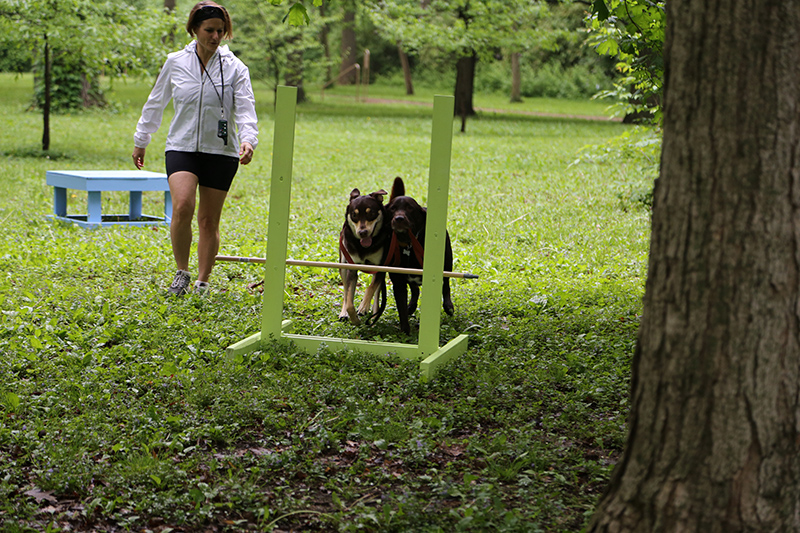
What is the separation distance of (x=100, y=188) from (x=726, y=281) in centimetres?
795

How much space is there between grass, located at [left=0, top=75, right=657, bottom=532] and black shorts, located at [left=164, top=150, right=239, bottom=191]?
34.0 inches

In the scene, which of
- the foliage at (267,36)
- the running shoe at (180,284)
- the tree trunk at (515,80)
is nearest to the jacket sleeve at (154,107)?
the running shoe at (180,284)

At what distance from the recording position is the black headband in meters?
5.90

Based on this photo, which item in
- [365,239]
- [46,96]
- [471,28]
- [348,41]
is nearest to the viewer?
[365,239]

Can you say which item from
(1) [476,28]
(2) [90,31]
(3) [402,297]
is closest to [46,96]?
(2) [90,31]

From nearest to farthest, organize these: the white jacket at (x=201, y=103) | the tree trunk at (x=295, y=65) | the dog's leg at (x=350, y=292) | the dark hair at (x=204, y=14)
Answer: the dog's leg at (x=350, y=292), the dark hair at (x=204, y=14), the white jacket at (x=201, y=103), the tree trunk at (x=295, y=65)

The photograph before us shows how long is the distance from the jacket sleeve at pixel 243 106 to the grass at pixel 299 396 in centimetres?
126

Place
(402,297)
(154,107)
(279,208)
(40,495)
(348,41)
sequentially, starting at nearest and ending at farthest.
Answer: (40,495), (279,208), (402,297), (154,107), (348,41)

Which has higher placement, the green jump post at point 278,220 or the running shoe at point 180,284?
the green jump post at point 278,220

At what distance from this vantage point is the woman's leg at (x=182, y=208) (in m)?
5.95

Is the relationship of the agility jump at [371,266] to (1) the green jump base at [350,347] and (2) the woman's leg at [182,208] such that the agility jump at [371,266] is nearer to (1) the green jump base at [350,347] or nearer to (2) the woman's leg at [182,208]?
(1) the green jump base at [350,347]

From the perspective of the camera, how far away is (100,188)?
358 inches

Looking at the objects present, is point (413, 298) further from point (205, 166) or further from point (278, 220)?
point (205, 166)

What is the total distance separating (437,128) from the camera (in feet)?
14.9
